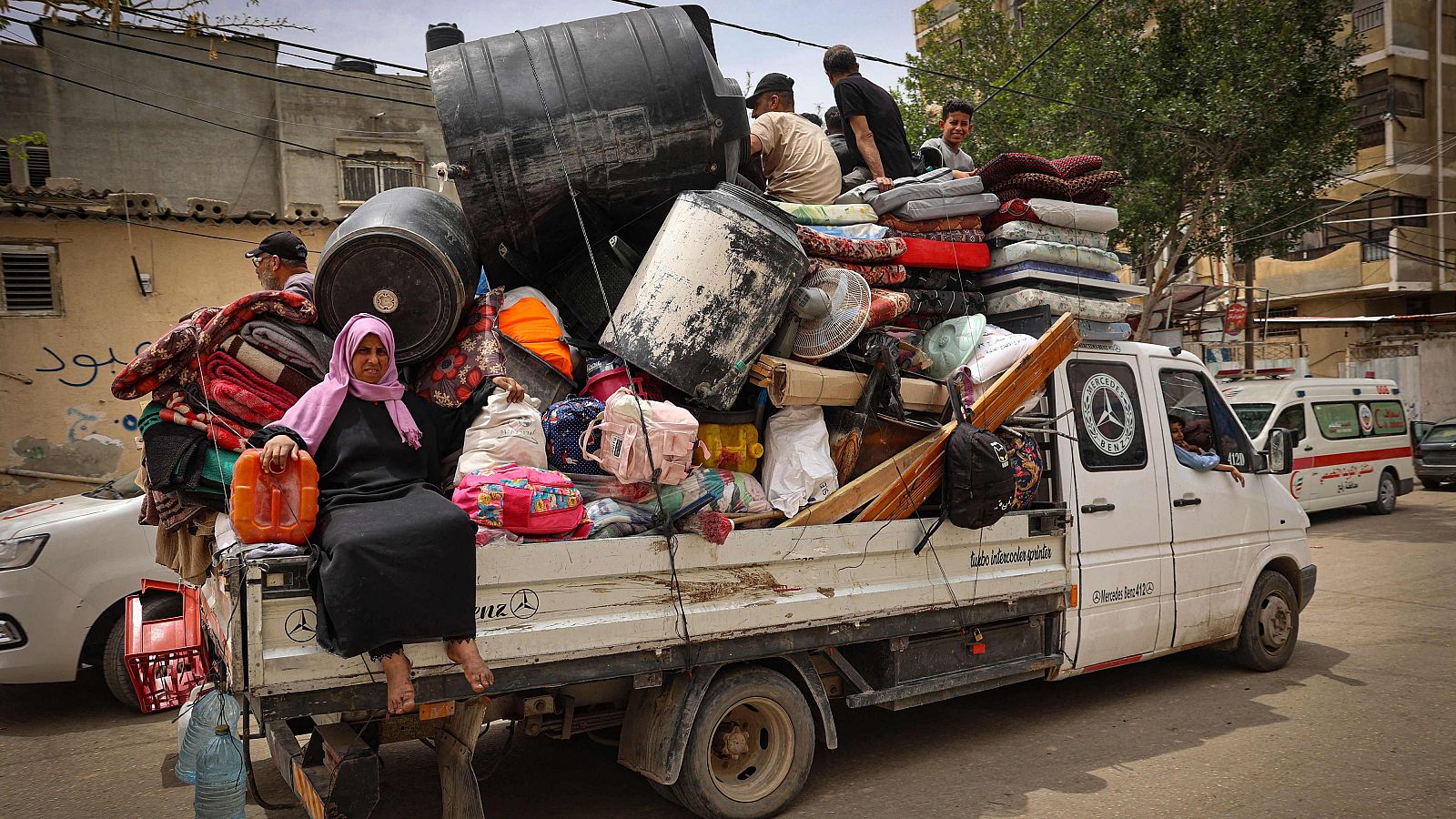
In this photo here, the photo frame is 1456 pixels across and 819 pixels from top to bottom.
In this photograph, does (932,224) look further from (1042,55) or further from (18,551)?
A: (1042,55)

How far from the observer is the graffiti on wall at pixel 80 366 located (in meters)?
11.3

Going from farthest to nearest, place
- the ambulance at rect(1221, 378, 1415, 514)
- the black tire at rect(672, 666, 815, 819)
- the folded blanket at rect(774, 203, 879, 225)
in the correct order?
the ambulance at rect(1221, 378, 1415, 514)
the folded blanket at rect(774, 203, 879, 225)
the black tire at rect(672, 666, 815, 819)

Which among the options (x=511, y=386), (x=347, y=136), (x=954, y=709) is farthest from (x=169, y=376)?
(x=347, y=136)

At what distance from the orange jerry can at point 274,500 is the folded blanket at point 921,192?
3011mm

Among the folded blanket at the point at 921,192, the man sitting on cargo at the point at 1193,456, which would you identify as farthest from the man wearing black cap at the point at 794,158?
the man sitting on cargo at the point at 1193,456

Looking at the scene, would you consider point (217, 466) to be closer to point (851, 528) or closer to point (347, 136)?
point (851, 528)

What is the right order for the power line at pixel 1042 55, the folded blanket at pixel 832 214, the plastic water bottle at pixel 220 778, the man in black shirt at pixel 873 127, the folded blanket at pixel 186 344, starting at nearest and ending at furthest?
the plastic water bottle at pixel 220 778, the folded blanket at pixel 186 344, the folded blanket at pixel 832 214, the man in black shirt at pixel 873 127, the power line at pixel 1042 55

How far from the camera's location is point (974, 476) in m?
4.16

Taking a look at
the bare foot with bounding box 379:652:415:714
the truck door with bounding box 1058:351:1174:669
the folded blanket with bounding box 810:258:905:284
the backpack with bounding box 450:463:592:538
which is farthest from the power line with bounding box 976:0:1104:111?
the bare foot with bounding box 379:652:415:714

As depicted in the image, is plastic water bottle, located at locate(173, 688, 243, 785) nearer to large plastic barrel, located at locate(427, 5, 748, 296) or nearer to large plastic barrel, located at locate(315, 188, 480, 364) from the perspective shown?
large plastic barrel, located at locate(315, 188, 480, 364)

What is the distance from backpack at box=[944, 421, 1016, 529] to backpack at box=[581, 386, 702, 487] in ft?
4.18

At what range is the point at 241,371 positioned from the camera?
3.40 m

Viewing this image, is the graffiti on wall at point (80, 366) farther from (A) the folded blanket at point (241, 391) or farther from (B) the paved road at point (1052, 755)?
(A) the folded blanket at point (241, 391)

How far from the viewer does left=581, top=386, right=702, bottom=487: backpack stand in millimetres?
3414
